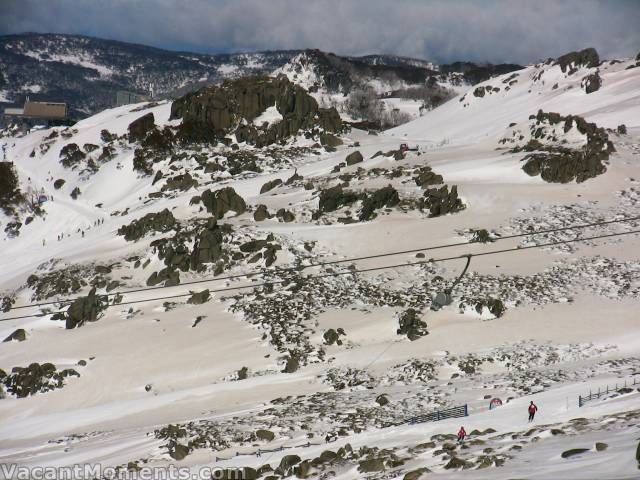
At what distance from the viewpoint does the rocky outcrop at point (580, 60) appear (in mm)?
87250

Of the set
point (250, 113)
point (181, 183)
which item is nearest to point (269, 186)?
point (181, 183)

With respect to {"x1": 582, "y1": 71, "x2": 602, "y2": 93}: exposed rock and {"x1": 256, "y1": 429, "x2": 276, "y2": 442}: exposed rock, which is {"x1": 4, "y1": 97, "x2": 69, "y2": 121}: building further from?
{"x1": 256, "y1": 429, "x2": 276, "y2": 442}: exposed rock

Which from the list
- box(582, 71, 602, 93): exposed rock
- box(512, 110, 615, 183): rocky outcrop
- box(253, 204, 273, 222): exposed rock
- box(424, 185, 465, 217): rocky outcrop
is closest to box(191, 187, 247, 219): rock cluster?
box(253, 204, 273, 222): exposed rock

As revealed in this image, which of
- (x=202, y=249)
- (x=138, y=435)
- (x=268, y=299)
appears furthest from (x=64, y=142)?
(x=138, y=435)

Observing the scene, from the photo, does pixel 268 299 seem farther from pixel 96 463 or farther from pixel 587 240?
pixel 587 240

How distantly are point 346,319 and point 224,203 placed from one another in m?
20.0

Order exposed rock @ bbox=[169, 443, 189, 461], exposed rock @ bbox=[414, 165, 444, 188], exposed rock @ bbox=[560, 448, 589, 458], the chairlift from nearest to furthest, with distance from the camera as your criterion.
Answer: exposed rock @ bbox=[560, 448, 589, 458] → exposed rock @ bbox=[169, 443, 189, 461] → the chairlift → exposed rock @ bbox=[414, 165, 444, 188]

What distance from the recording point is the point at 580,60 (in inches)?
3484

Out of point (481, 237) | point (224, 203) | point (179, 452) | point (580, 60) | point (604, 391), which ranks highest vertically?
point (580, 60)

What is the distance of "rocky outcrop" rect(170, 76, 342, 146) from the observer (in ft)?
228

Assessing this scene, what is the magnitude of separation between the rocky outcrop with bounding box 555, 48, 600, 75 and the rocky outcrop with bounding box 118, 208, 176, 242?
246 ft

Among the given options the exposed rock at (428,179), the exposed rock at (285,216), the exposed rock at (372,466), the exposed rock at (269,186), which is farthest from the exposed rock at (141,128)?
the exposed rock at (372,466)

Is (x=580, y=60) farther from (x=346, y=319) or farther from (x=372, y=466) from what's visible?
(x=372, y=466)

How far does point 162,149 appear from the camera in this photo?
66.2 meters
